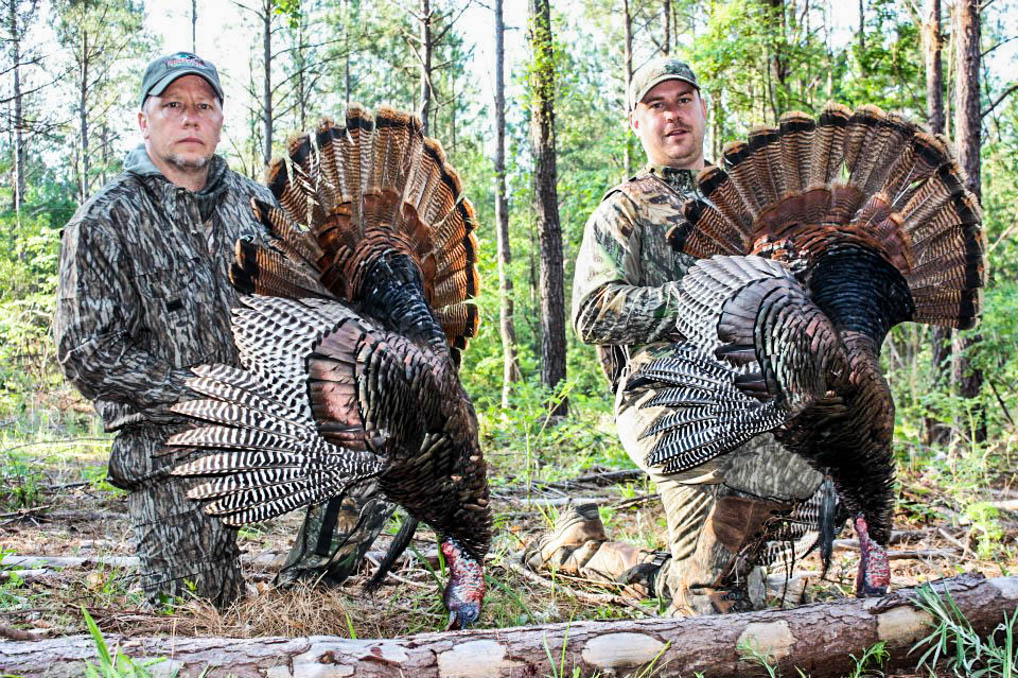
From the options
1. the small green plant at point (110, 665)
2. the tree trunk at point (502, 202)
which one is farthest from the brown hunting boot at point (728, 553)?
the tree trunk at point (502, 202)

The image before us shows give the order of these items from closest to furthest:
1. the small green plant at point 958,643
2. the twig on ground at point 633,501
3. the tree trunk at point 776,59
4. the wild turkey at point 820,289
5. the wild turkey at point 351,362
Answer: the small green plant at point 958,643 < the wild turkey at point 351,362 < the wild turkey at point 820,289 < the twig on ground at point 633,501 < the tree trunk at point 776,59

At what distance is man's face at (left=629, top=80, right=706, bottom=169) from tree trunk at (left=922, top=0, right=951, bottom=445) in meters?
5.41

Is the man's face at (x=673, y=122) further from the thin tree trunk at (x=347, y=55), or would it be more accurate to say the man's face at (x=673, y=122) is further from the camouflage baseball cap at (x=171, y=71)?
the thin tree trunk at (x=347, y=55)

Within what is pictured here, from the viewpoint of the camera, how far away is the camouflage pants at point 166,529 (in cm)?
353

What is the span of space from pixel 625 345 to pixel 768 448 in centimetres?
73

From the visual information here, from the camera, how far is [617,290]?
3.31 meters

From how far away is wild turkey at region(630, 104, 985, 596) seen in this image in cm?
286

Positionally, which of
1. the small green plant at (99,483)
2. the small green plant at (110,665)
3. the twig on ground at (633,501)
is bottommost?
the twig on ground at (633,501)

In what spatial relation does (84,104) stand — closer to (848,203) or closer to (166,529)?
(166,529)

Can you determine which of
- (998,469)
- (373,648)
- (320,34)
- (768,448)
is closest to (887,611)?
(768,448)

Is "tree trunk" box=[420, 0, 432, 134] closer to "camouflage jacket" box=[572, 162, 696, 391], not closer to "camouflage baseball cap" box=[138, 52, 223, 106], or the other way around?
"camouflage baseball cap" box=[138, 52, 223, 106]

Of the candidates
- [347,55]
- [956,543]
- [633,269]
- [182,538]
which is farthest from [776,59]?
[347,55]

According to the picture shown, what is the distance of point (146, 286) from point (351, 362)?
1290mm

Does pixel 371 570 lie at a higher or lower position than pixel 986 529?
lower
